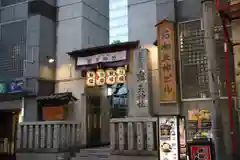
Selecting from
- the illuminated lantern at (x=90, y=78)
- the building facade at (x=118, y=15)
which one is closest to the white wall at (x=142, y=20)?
the illuminated lantern at (x=90, y=78)

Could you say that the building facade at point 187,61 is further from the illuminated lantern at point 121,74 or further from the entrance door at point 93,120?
the entrance door at point 93,120

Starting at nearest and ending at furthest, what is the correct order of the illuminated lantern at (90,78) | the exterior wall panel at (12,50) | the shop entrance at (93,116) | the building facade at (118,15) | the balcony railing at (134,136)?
the balcony railing at (134,136), the illuminated lantern at (90,78), the shop entrance at (93,116), the exterior wall panel at (12,50), the building facade at (118,15)

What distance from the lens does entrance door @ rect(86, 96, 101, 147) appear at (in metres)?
16.1

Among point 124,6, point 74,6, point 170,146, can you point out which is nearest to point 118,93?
point 74,6

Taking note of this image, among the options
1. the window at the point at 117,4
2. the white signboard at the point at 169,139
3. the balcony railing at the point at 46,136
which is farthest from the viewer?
the window at the point at 117,4

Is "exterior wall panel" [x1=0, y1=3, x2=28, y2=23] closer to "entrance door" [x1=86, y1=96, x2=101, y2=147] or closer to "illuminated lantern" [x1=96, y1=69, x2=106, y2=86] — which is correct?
"illuminated lantern" [x1=96, y1=69, x2=106, y2=86]

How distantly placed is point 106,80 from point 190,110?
15.2 feet

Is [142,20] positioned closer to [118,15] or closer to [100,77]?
[100,77]

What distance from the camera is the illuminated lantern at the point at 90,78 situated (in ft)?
51.3

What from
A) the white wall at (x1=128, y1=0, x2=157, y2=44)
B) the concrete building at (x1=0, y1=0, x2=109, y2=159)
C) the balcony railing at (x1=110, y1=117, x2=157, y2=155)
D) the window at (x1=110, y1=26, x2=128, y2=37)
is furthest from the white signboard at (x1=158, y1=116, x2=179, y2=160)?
the window at (x1=110, y1=26, x2=128, y2=37)

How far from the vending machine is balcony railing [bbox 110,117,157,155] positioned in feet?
7.44

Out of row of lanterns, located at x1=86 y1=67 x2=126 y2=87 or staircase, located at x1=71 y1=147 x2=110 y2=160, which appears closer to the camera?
staircase, located at x1=71 y1=147 x2=110 y2=160

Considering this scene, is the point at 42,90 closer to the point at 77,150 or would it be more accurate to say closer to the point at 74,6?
the point at 77,150

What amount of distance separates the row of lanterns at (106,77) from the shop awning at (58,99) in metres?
1.14
